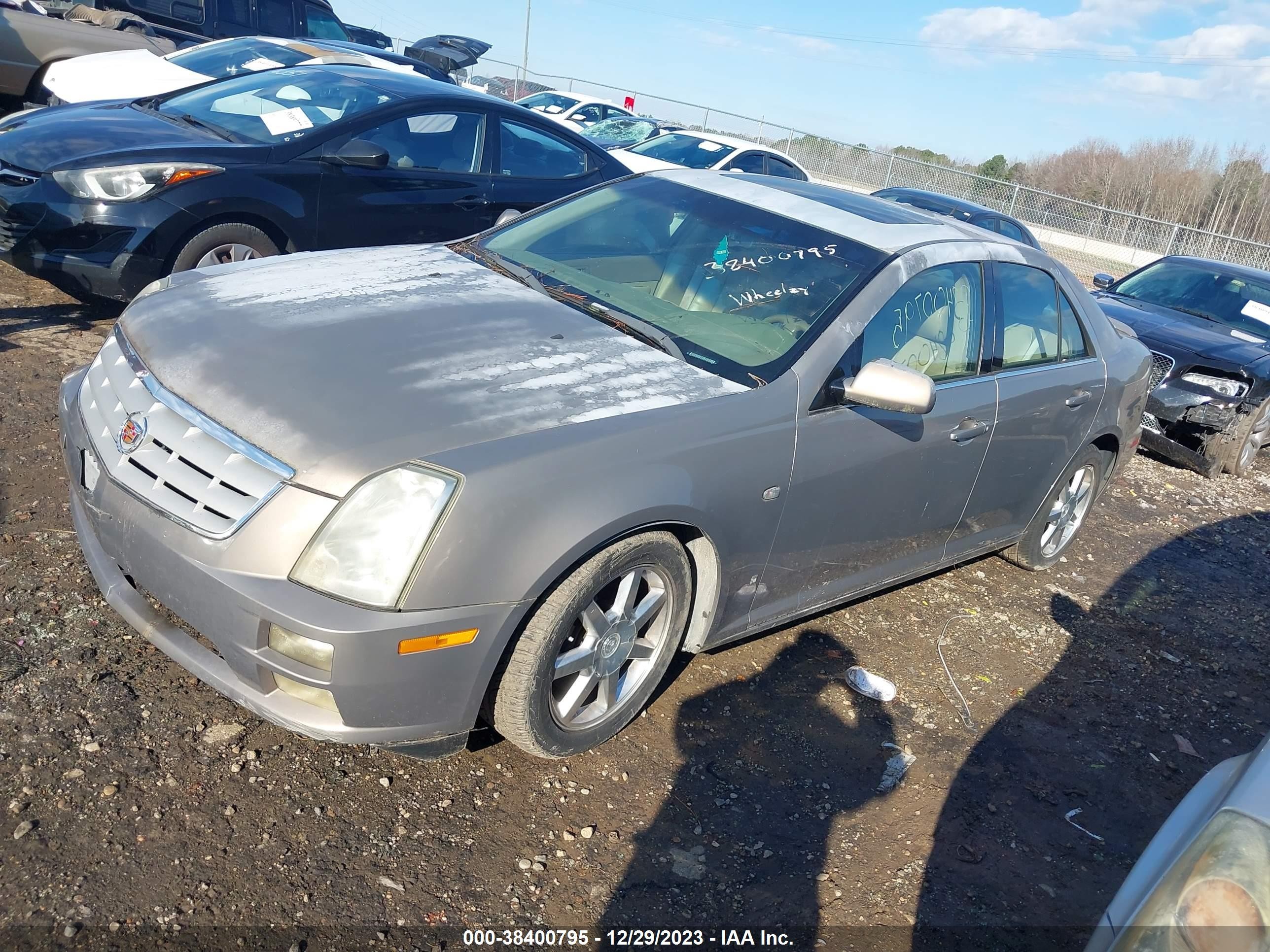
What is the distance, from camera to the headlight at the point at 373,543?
2.44 meters

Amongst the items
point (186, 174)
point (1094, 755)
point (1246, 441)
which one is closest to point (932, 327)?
Answer: point (1094, 755)

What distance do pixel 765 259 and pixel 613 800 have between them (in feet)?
6.66

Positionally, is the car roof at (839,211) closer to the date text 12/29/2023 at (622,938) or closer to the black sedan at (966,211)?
the date text 12/29/2023 at (622,938)

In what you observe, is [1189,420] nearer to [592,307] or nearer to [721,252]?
[721,252]

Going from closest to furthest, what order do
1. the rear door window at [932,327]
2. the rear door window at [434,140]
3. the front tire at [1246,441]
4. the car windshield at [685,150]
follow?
the rear door window at [932,327]
the rear door window at [434,140]
the front tire at [1246,441]
the car windshield at [685,150]

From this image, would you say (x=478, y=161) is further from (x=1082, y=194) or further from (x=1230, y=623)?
(x=1082, y=194)

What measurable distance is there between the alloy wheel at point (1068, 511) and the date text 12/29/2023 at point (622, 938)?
317cm

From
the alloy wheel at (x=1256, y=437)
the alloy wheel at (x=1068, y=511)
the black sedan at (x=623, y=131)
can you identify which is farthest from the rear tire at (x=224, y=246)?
the black sedan at (x=623, y=131)

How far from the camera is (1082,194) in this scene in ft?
154

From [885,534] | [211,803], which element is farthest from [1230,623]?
[211,803]

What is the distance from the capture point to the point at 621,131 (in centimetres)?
1677

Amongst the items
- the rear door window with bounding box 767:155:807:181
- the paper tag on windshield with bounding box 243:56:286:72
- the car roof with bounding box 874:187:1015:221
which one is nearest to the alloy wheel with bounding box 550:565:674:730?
the paper tag on windshield with bounding box 243:56:286:72

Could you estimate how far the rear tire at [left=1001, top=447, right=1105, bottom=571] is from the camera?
4.96 meters

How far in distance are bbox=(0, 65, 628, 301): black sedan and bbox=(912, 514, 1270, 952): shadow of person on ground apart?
4.39m
